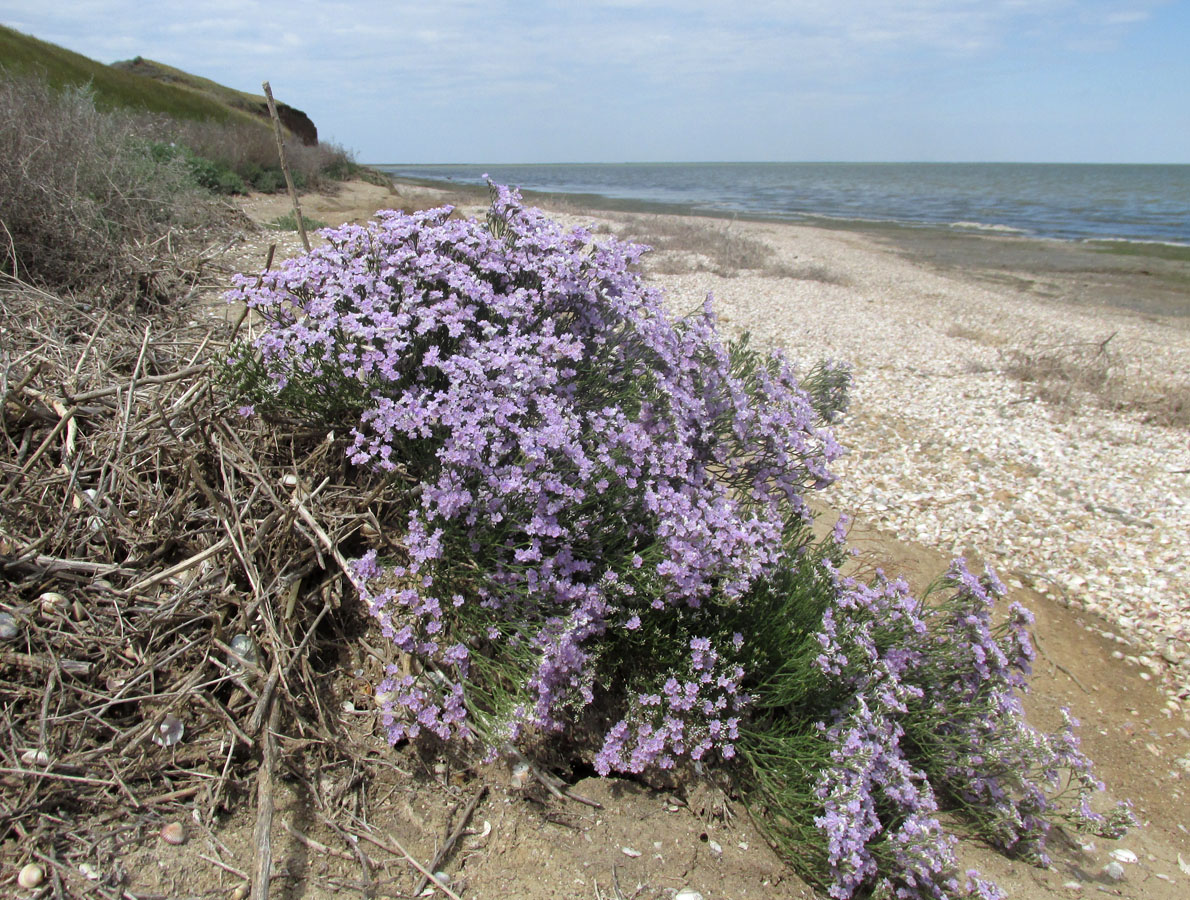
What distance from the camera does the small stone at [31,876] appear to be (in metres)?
2.16

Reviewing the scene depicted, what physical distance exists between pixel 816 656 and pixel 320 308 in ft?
8.42

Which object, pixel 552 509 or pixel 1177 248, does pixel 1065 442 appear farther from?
pixel 1177 248

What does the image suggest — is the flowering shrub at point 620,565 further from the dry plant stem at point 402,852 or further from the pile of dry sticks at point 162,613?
the dry plant stem at point 402,852

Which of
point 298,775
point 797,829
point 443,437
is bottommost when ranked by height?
point 797,829

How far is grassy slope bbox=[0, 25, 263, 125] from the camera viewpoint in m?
18.1

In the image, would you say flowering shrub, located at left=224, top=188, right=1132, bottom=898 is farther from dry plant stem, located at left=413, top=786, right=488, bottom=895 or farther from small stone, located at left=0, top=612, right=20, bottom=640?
small stone, located at left=0, top=612, right=20, bottom=640

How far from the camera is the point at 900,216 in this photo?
43281 millimetres

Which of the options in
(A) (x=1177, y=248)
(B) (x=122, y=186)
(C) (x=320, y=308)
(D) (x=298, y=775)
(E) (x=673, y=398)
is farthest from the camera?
(A) (x=1177, y=248)

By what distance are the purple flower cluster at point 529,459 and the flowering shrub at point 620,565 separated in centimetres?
1

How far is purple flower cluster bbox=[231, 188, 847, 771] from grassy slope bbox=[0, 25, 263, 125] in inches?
727

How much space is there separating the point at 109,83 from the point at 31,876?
26.2 m

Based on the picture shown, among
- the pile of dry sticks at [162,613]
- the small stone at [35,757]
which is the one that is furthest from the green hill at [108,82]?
the small stone at [35,757]

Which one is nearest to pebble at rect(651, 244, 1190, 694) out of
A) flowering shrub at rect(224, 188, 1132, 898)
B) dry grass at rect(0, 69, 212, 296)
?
flowering shrub at rect(224, 188, 1132, 898)

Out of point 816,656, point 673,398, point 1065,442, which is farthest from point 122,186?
point 1065,442
